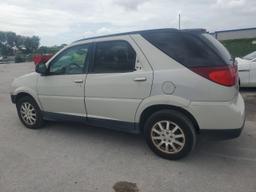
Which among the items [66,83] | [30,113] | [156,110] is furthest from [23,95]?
[156,110]

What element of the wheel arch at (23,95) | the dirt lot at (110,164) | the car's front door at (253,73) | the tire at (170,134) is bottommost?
the dirt lot at (110,164)

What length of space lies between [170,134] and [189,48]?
120 centimetres

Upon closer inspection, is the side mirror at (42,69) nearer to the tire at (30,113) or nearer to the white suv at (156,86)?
the white suv at (156,86)

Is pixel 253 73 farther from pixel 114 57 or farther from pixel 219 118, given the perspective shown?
pixel 114 57

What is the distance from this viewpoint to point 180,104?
3705 mm

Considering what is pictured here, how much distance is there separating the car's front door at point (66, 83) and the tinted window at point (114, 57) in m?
0.22

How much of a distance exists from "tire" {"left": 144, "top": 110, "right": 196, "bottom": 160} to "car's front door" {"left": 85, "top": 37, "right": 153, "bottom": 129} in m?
0.35

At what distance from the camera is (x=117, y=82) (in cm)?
416

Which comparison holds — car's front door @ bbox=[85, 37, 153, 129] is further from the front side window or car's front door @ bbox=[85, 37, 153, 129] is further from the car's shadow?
the car's shadow

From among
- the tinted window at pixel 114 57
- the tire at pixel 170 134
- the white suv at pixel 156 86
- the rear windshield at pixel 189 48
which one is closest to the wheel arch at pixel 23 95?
the white suv at pixel 156 86

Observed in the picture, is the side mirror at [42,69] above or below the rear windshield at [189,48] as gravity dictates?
below

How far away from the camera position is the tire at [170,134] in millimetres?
3777

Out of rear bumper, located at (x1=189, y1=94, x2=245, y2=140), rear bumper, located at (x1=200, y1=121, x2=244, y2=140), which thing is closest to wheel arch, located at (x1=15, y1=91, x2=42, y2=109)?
rear bumper, located at (x1=189, y1=94, x2=245, y2=140)

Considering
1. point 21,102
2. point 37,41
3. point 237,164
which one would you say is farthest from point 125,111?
point 37,41
